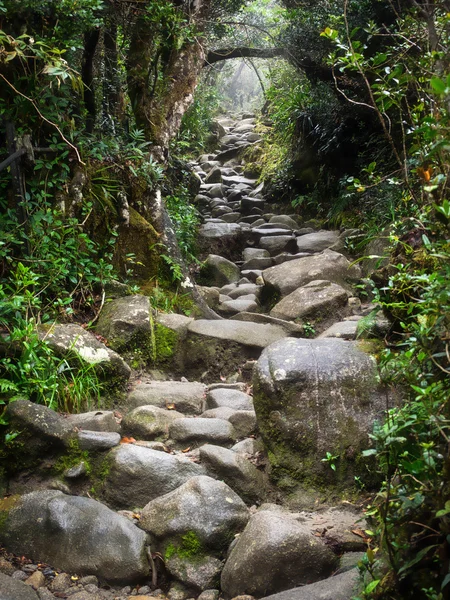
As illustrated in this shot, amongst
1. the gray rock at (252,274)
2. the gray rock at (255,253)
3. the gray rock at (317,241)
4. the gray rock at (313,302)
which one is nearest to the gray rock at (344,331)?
the gray rock at (313,302)

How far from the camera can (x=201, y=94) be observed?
48.3ft

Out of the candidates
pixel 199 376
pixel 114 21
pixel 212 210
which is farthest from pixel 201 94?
pixel 199 376

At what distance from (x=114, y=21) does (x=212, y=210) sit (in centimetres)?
597

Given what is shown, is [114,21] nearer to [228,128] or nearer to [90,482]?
[90,482]

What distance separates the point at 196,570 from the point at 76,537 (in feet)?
2.20

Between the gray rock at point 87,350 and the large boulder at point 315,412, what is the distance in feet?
4.49

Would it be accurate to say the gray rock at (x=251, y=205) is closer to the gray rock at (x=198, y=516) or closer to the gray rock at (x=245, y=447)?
the gray rock at (x=245, y=447)

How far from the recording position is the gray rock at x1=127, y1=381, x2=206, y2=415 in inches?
186

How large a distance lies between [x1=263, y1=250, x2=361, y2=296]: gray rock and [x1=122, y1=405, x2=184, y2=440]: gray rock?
341 cm

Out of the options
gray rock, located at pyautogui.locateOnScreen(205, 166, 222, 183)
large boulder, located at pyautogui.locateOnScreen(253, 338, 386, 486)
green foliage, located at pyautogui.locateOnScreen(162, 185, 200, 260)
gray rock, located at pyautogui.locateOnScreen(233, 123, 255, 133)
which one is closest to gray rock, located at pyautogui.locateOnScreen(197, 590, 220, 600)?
large boulder, located at pyautogui.locateOnScreen(253, 338, 386, 486)

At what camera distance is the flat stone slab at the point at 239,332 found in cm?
567

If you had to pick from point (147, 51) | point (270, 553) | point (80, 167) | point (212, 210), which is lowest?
point (212, 210)

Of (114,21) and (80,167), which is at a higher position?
(114,21)

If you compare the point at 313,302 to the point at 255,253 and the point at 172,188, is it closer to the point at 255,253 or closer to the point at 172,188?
the point at 255,253
